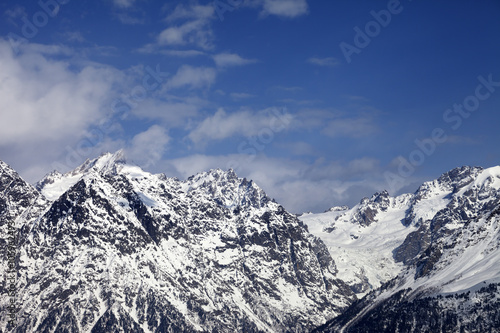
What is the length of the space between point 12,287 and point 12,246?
768cm

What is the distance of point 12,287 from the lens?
440ft

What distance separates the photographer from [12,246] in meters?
136
